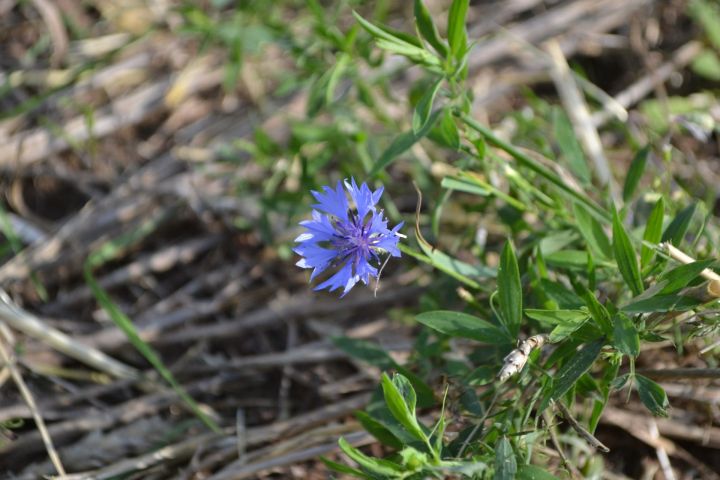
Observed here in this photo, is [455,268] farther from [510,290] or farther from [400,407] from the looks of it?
[400,407]

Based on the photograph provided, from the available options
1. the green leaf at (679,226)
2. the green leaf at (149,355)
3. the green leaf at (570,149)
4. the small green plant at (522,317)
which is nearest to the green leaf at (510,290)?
the small green plant at (522,317)

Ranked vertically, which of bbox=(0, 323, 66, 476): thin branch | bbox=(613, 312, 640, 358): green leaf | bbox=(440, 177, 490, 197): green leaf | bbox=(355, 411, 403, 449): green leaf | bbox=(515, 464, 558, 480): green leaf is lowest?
bbox=(0, 323, 66, 476): thin branch

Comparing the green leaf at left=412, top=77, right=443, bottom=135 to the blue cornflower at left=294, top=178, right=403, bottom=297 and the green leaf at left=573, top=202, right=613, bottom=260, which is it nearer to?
the blue cornflower at left=294, top=178, right=403, bottom=297

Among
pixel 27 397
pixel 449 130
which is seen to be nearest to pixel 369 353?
pixel 449 130

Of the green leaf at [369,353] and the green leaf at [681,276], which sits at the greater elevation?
the green leaf at [681,276]

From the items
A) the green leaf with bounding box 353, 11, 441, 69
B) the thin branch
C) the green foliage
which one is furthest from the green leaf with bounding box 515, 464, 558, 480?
the thin branch

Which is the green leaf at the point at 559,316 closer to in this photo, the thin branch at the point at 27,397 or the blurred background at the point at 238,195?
the blurred background at the point at 238,195

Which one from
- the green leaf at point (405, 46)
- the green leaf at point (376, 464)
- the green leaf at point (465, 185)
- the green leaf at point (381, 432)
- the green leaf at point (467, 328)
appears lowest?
the green leaf at point (381, 432)
